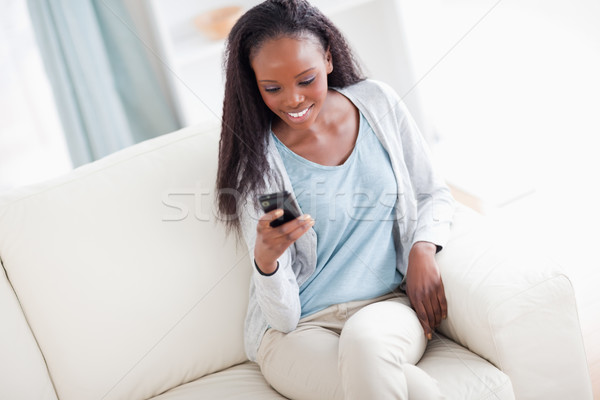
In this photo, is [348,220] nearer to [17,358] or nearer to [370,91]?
[370,91]

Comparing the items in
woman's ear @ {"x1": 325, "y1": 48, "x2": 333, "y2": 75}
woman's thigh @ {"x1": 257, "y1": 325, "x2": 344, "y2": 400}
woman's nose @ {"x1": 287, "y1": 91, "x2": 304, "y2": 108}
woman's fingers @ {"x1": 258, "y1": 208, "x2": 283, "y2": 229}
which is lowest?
woman's thigh @ {"x1": 257, "y1": 325, "x2": 344, "y2": 400}

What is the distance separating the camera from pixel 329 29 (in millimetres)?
1375

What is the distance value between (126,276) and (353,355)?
56 cm

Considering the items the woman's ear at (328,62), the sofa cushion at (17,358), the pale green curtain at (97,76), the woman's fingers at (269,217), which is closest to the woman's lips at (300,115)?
the woman's ear at (328,62)

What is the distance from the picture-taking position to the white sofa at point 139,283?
1357 mm

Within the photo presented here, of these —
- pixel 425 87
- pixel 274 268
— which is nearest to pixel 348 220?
pixel 274 268

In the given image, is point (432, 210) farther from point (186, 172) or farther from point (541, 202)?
point (541, 202)

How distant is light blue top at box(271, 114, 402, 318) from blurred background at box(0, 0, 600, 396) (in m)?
0.60

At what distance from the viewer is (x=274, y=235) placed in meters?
1.20

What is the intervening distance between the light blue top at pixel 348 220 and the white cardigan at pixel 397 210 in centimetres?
3

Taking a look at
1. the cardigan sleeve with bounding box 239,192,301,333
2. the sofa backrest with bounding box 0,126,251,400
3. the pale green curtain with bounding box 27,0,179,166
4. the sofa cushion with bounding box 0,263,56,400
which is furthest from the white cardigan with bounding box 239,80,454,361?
the pale green curtain with bounding box 27,0,179,166

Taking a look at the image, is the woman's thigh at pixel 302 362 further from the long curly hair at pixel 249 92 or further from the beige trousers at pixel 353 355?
the long curly hair at pixel 249 92

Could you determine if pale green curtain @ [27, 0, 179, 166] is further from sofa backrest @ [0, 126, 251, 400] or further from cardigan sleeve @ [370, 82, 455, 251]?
cardigan sleeve @ [370, 82, 455, 251]

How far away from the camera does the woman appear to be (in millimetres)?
1266
